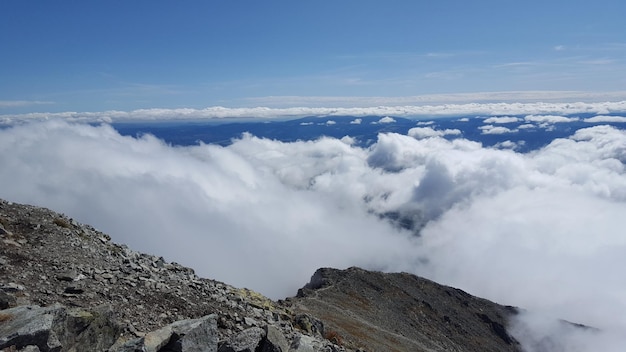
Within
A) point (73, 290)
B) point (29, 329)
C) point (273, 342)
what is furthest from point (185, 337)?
point (73, 290)

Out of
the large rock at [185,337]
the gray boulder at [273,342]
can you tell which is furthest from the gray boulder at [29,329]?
the gray boulder at [273,342]

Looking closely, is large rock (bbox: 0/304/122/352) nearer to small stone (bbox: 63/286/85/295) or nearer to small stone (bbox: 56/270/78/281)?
small stone (bbox: 63/286/85/295)

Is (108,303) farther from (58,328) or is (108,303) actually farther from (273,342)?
(273,342)

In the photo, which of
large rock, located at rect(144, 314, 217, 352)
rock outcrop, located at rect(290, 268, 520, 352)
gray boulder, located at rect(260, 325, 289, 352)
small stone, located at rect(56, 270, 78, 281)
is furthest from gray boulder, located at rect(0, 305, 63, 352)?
rock outcrop, located at rect(290, 268, 520, 352)

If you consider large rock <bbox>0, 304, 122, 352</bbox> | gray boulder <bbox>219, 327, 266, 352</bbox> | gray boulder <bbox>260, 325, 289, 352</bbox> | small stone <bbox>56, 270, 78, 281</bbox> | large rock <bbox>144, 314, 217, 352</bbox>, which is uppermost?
large rock <bbox>0, 304, 122, 352</bbox>

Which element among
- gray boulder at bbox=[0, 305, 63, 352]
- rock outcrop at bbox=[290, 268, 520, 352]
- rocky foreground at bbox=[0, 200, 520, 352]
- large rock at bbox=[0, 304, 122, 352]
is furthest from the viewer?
rock outcrop at bbox=[290, 268, 520, 352]

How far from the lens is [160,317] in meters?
23.1

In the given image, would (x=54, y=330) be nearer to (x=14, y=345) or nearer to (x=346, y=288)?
(x=14, y=345)

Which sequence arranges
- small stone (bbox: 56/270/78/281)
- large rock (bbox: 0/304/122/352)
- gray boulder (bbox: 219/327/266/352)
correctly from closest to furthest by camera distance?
large rock (bbox: 0/304/122/352), gray boulder (bbox: 219/327/266/352), small stone (bbox: 56/270/78/281)

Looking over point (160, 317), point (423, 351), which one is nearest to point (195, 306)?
point (160, 317)

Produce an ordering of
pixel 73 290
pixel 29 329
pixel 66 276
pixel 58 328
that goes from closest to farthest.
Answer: pixel 29 329 → pixel 58 328 → pixel 73 290 → pixel 66 276

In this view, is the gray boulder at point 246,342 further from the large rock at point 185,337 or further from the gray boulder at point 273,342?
the large rock at point 185,337

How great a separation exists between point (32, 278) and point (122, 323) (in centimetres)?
628

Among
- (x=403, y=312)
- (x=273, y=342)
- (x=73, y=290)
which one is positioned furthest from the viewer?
(x=403, y=312)
